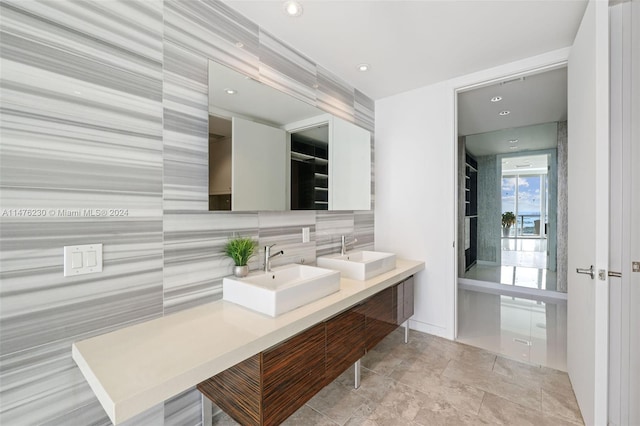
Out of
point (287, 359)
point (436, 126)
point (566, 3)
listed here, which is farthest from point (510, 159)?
point (287, 359)

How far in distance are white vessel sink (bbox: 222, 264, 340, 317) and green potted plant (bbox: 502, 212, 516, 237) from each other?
498 cm

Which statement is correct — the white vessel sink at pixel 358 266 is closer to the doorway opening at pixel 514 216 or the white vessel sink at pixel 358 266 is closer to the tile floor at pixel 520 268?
the doorway opening at pixel 514 216

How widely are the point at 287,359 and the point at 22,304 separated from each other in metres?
1.08

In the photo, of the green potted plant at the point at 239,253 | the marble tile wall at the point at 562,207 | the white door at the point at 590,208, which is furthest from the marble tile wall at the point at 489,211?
the green potted plant at the point at 239,253

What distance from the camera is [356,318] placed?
1.86 metres

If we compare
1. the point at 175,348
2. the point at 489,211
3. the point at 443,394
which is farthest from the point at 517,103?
the point at 175,348

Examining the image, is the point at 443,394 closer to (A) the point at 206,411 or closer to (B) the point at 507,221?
(A) the point at 206,411

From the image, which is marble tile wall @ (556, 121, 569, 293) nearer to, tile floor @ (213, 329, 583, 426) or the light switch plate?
tile floor @ (213, 329, 583, 426)

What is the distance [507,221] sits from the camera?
5.40 m

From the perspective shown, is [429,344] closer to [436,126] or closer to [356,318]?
[356,318]

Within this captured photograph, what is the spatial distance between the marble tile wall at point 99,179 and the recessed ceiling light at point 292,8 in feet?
1.08

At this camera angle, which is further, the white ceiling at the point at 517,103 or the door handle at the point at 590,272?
the white ceiling at the point at 517,103

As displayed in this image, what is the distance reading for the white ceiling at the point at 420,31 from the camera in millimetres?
1776

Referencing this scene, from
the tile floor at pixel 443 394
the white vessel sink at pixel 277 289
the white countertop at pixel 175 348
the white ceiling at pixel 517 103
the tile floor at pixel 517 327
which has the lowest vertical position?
the tile floor at pixel 443 394
